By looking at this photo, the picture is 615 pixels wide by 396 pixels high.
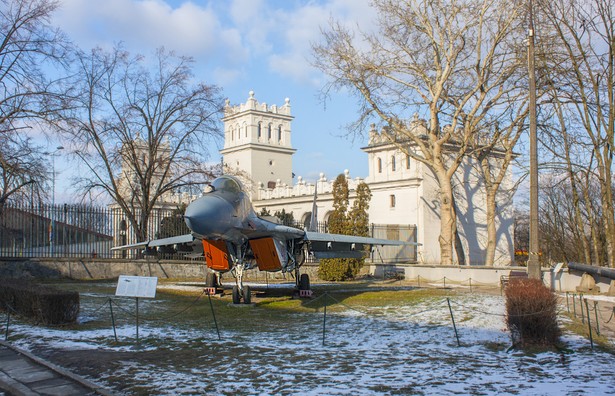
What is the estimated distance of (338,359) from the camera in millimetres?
10125

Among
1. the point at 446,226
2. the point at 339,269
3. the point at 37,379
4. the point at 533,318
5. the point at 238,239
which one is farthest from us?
the point at 446,226

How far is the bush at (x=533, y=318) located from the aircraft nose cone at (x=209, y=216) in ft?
24.8

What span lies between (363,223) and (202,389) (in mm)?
25855

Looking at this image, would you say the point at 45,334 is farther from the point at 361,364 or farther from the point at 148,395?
the point at 361,364

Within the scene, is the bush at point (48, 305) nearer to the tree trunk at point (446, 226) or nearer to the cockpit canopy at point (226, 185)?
the cockpit canopy at point (226, 185)

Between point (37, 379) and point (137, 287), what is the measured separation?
3.22 m

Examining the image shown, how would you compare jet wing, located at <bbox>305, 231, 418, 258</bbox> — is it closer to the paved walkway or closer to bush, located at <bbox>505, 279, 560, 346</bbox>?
bush, located at <bbox>505, 279, 560, 346</bbox>

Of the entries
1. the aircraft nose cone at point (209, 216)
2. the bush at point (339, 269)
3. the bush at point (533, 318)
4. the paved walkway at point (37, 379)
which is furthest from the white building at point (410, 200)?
the paved walkway at point (37, 379)

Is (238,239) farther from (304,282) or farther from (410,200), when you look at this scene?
(410,200)

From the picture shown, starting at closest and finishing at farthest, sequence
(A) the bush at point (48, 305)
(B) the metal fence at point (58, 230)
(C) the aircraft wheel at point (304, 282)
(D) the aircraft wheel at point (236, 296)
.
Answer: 1. (A) the bush at point (48, 305)
2. (D) the aircraft wheel at point (236, 296)
3. (C) the aircraft wheel at point (304, 282)
4. (B) the metal fence at point (58, 230)

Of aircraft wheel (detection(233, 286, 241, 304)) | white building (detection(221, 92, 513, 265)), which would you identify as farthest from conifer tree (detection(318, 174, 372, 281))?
aircraft wheel (detection(233, 286, 241, 304))

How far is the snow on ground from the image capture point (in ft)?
27.0

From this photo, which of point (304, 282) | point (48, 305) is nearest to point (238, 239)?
point (304, 282)

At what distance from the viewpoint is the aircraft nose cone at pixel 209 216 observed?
1469cm
